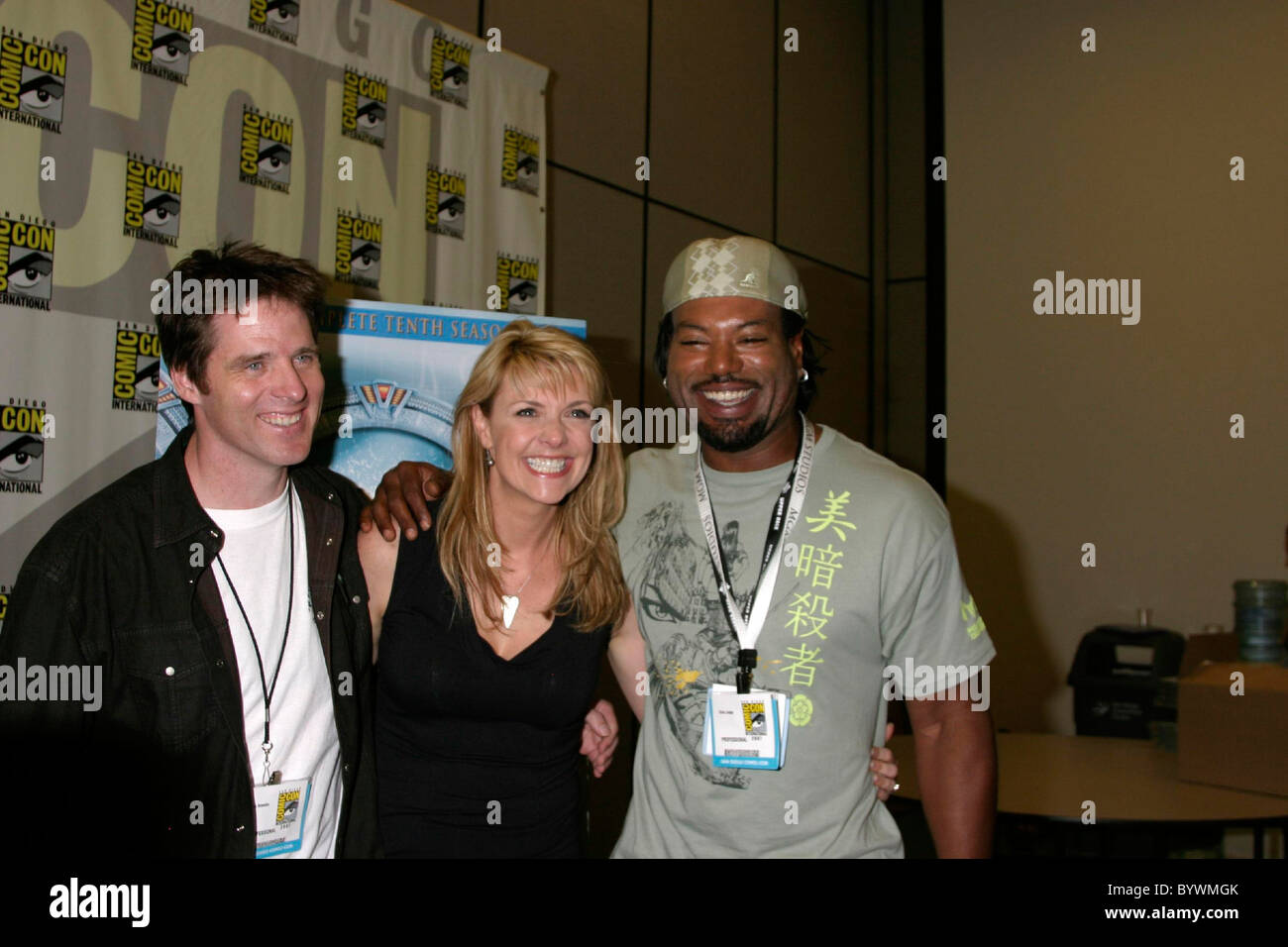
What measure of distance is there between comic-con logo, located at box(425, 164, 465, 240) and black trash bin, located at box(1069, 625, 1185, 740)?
12.3ft

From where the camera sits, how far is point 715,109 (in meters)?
5.76

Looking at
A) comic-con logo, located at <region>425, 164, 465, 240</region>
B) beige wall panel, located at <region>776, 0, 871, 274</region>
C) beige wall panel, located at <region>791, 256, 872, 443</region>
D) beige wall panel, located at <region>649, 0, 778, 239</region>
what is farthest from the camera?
beige wall panel, located at <region>791, 256, 872, 443</region>

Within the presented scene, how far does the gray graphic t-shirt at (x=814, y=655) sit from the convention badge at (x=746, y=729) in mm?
46

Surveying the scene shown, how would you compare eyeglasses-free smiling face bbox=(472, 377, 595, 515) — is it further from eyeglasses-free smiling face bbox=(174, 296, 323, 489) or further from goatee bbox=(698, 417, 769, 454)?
eyeglasses-free smiling face bbox=(174, 296, 323, 489)

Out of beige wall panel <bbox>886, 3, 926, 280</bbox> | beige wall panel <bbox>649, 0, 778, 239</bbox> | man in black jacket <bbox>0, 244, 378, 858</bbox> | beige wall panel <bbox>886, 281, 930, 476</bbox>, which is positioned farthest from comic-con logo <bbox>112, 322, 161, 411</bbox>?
beige wall panel <bbox>886, 3, 926, 280</bbox>

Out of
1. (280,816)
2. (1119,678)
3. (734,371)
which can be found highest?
(734,371)

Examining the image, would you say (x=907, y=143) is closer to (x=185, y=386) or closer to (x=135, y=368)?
(x=135, y=368)

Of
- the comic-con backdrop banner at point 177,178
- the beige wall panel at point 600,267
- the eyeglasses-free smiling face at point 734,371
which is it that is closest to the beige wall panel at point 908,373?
the beige wall panel at point 600,267

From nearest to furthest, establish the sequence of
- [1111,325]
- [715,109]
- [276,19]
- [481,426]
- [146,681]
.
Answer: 1. [146,681]
2. [481,426]
3. [276,19]
4. [715,109]
5. [1111,325]

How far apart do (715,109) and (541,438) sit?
435 cm

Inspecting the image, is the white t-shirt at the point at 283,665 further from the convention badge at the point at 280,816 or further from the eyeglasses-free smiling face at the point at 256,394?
the eyeglasses-free smiling face at the point at 256,394

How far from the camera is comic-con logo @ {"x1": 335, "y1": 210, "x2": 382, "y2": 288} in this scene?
3475mm

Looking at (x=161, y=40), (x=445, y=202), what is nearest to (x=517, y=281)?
(x=445, y=202)
